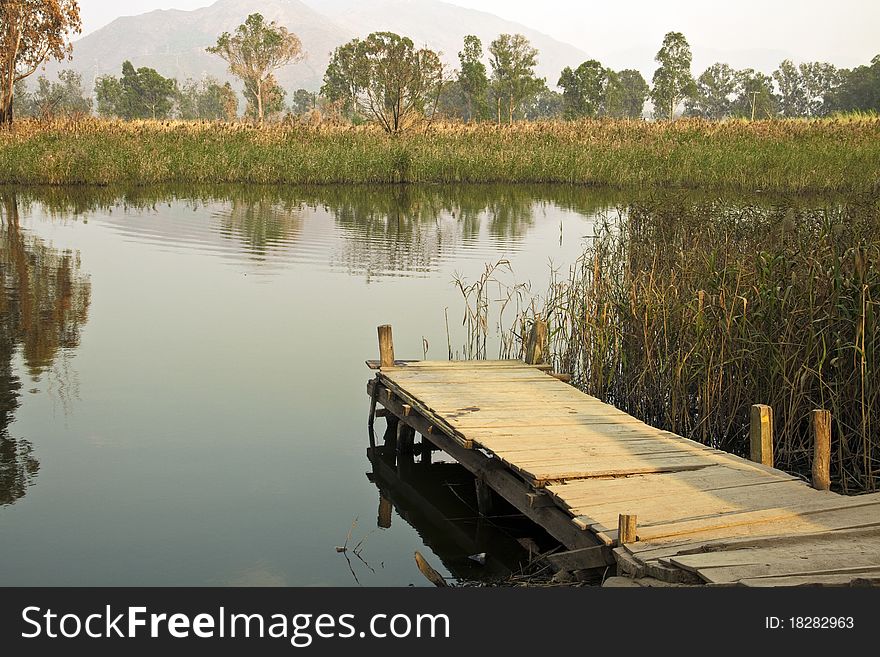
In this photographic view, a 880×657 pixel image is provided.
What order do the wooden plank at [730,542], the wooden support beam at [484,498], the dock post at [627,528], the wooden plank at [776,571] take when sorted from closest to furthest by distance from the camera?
1. the wooden plank at [776,571]
2. the wooden plank at [730,542]
3. the dock post at [627,528]
4. the wooden support beam at [484,498]

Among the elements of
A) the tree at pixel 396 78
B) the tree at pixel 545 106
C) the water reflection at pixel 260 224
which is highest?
the tree at pixel 545 106

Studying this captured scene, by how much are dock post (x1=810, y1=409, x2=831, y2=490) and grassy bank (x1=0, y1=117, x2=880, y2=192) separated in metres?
18.4

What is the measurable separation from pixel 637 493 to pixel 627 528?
72 cm

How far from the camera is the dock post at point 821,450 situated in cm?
522

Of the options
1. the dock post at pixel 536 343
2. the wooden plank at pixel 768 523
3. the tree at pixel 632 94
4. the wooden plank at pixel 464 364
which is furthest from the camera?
the tree at pixel 632 94

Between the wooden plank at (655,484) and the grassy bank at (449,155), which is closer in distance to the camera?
the wooden plank at (655,484)

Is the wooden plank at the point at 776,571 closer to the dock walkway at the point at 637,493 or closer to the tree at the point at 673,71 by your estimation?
the dock walkway at the point at 637,493

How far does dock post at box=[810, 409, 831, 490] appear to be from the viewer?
5223mm

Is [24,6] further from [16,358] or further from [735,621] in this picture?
[735,621]

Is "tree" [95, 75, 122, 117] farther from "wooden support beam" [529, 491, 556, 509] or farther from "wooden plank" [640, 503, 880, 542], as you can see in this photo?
"wooden plank" [640, 503, 880, 542]

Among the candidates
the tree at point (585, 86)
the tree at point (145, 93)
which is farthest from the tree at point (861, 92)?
the tree at point (145, 93)

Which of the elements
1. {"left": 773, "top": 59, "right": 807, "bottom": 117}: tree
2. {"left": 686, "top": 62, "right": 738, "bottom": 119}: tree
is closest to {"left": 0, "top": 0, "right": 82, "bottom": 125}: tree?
{"left": 686, "top": 62, "right": 738, "bottom": 119}: tree

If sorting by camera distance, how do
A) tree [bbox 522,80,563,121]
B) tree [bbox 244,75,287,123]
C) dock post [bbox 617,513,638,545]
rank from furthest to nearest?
tree [bbox 522,80,563,121] → tree [bbox 244,75,287,123] → dock post [bbox 617,513,638,545]

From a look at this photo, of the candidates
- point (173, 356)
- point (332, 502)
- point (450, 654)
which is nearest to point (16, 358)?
point (173, 356)
